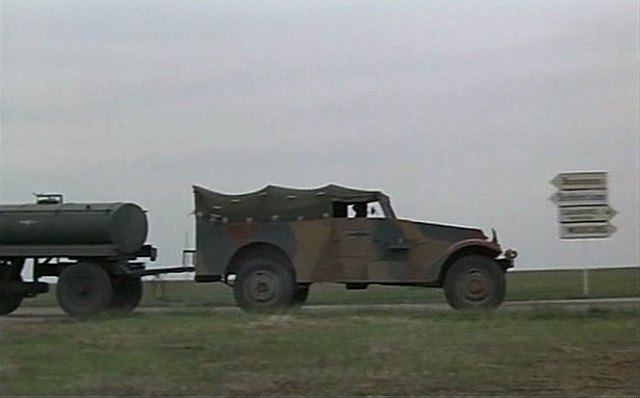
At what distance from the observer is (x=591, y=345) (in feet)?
39.8

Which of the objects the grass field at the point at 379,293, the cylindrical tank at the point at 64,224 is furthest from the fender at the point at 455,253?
the cylindrical tank at the point at 64,224

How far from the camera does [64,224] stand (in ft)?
65.2

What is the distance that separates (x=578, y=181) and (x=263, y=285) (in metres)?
5.97

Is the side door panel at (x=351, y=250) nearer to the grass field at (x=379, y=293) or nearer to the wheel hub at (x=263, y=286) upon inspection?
the grass field at (x=379, y=293)

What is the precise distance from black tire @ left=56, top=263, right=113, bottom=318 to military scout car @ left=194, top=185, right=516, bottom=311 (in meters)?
1.53

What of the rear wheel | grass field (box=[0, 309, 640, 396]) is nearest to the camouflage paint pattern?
the rear wheel

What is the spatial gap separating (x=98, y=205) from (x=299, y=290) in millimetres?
3585

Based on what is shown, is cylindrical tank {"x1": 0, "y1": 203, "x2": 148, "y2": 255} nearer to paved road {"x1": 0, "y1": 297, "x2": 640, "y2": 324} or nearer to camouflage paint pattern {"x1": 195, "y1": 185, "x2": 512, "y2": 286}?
paved road {"x1": 0, "y1": 297, "x2": 640, "y2": 324}

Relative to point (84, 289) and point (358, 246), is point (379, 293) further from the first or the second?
point (84, 289)

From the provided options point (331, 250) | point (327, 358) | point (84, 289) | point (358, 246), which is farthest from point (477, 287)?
point (327, 358)

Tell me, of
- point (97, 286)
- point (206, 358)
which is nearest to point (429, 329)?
point (206, 358)

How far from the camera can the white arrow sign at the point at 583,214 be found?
2116cm

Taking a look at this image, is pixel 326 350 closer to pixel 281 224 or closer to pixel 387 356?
pixel 387 356

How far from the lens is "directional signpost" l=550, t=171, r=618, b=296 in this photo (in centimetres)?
2103
